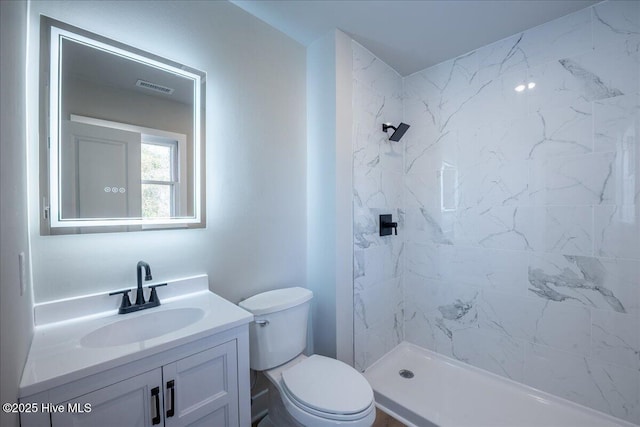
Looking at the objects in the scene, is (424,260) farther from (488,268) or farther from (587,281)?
(587,281)

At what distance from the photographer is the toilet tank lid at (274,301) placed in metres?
1.40

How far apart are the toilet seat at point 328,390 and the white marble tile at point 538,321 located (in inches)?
46.7

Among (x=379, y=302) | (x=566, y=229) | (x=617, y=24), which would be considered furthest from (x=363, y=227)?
(x=617, y=24)

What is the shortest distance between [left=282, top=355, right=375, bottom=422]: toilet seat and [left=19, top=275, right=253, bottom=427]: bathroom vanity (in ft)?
0.79

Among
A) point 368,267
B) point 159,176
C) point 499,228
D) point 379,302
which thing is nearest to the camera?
point 159,176

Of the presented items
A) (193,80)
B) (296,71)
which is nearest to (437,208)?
(296,71)

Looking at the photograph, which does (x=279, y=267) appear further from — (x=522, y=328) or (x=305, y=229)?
(x=522, y=328)

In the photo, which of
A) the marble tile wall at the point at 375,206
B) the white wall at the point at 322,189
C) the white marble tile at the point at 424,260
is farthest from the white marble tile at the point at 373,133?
the white marble tile at the point at 424,260

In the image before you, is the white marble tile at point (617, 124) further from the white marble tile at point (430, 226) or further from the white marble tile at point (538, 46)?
the white marble tile at point (430, 226)

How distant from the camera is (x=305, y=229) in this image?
1931 millimetres

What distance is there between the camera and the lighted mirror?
1055 millimetres

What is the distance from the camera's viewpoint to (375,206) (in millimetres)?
2072

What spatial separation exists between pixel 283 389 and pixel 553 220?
1.86 m

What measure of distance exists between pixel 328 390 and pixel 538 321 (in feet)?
4.80
